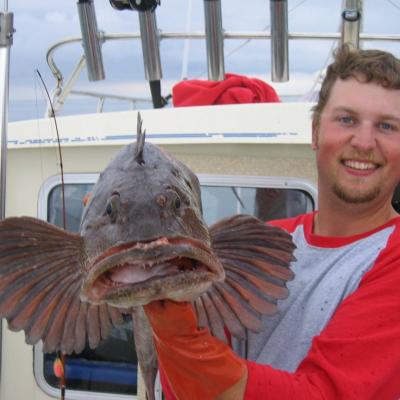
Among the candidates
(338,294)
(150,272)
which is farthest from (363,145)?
(150,272)

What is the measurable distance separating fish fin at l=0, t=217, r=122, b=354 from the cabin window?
1720 millimetres

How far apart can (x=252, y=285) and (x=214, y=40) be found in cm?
224

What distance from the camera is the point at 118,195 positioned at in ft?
5.38

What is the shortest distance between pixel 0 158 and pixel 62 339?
129 cm

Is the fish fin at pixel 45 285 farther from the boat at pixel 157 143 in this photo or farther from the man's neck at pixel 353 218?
the boat at pixel 157 143

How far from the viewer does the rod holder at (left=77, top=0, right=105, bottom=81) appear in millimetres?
3757

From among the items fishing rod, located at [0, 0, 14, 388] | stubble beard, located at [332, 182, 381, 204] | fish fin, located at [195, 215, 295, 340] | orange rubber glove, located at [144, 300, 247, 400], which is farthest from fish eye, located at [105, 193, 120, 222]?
fishing rod, located at [0, 0, 14, 388]

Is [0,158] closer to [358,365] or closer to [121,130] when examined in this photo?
[121,130]

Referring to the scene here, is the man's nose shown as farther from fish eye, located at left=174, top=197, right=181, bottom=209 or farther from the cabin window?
the cabin window

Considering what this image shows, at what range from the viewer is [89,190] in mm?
3725

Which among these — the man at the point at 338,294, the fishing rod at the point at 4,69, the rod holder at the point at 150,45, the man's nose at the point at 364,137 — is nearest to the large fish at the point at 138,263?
the man at the point at 338,294

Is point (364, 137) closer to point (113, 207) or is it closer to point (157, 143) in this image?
point (113, 207)

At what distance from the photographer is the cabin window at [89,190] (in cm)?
351

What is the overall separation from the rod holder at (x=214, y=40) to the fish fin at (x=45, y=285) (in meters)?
2.24
